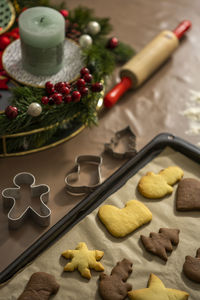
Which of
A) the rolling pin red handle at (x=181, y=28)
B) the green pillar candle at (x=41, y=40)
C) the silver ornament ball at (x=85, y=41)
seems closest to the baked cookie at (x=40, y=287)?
the green pillar candle at (x=41, y=40)

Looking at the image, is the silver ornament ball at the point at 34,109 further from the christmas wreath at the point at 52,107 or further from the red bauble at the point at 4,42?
the red bauble at the point at 4,42

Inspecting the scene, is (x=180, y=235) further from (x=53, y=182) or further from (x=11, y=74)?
(x=11, y=74)

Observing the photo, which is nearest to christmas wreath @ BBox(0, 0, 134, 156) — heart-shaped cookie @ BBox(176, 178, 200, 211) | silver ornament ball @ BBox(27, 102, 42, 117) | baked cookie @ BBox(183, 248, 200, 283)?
silver ornament ball @ BBox(27, 102, 42, 117)

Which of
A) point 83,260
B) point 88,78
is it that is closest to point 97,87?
point 88,78

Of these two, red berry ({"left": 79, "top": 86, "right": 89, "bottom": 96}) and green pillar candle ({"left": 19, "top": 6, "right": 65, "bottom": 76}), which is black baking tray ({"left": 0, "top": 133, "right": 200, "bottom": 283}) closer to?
red berry ({"left": 79, "top": 86, "right": 89, "bottom": 96})

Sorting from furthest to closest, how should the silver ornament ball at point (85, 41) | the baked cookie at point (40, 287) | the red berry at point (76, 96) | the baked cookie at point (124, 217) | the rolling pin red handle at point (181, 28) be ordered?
the rolling pin red handle at point (181, 28), the silver ornament ball at point (85, 41), the red berry at point (76, 96), the baked cookie at point (124, 217), the baked cookie at point (40, 287)

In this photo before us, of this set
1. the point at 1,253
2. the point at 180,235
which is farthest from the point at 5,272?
the point at 180,235
